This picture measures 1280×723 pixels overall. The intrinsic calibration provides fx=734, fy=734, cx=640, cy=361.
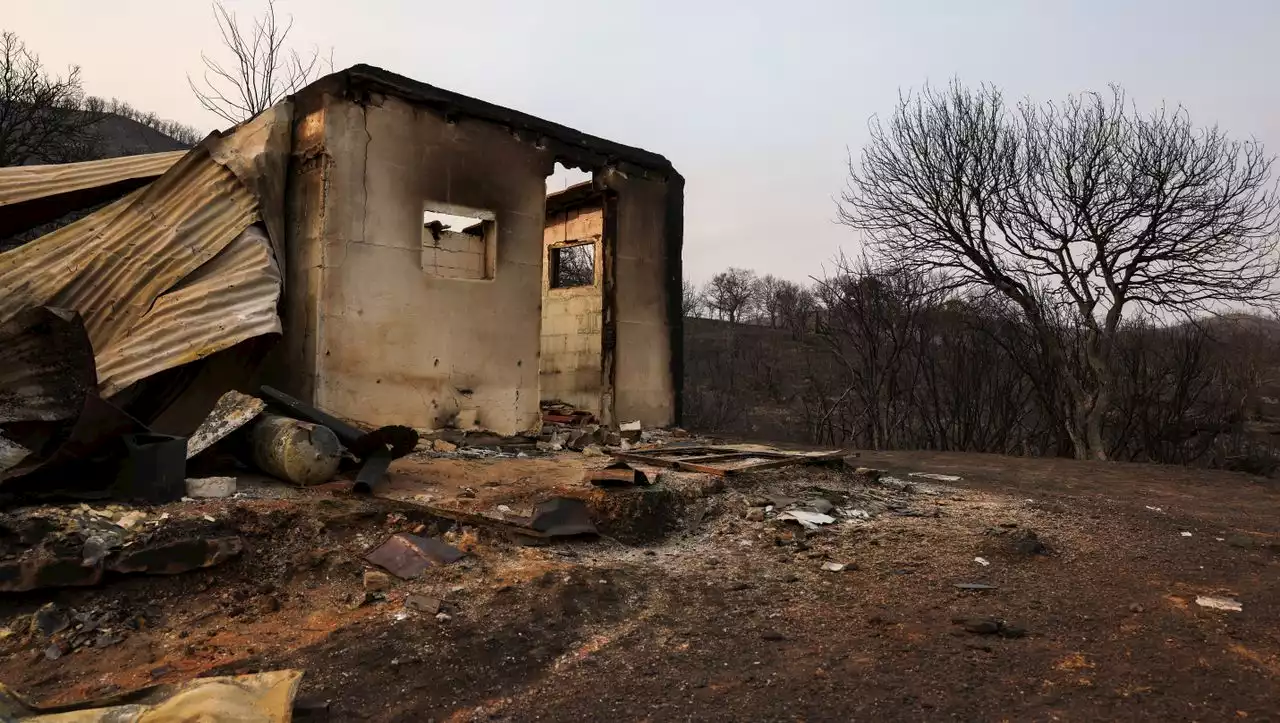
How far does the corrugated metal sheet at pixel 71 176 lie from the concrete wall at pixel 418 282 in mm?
1686

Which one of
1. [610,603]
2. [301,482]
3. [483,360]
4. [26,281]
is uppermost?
[26,281]

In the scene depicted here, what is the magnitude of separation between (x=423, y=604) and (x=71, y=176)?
21.7 ft

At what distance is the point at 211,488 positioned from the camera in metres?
4.96

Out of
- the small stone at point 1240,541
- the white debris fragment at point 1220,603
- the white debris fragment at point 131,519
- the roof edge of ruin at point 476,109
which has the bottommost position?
the white debris fragment at point 1220,603

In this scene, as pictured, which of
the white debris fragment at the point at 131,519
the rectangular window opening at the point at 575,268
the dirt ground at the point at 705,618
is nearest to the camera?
the dirt ground at the point at 705,618

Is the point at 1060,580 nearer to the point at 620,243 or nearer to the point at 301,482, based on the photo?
the point at 301,482

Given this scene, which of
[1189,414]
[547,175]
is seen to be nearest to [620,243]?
[547,175]

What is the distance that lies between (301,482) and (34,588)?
188cm

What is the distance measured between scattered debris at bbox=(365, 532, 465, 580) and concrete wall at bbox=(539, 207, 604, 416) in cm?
653

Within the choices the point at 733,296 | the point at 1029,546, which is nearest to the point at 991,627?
the point at 1029,546

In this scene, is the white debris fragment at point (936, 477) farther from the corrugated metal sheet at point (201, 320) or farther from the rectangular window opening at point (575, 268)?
the rectangular window opening at point (575, 268)

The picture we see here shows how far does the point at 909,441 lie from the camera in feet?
47.5

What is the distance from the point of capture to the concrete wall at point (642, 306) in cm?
1055

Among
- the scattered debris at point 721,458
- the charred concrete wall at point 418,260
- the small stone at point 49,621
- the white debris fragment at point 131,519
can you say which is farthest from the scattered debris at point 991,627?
the charred concrete wall at point 418,260
